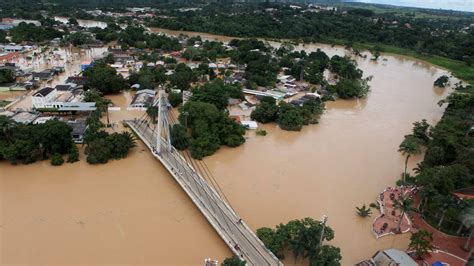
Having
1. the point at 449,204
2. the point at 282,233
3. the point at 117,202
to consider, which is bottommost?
the point at 117,202

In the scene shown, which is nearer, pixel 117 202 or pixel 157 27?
pixel 117 202

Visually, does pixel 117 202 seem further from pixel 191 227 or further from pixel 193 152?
pixel 193 152

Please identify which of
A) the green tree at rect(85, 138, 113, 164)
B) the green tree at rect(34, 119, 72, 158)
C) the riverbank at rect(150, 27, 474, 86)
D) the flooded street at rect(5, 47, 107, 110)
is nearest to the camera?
the green tree at rect(34, 119, 72, 158)

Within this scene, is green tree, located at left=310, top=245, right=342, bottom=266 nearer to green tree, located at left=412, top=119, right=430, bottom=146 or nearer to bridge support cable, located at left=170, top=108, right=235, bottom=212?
bridge support cable, located at left=170, top=108, right=235, bottom=212

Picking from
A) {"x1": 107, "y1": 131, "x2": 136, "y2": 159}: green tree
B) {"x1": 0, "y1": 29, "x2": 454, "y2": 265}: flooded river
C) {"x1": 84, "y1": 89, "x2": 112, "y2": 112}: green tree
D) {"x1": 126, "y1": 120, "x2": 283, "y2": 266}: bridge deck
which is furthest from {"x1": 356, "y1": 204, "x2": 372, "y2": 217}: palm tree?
{"x1": 84, "y1": 89, "x2": 112, "y2": 112}: green tree

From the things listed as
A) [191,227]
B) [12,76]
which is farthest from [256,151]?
[12,76]

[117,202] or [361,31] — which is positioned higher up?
[361,31]

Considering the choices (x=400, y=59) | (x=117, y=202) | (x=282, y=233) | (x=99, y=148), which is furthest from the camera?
(x=400, y=59)
